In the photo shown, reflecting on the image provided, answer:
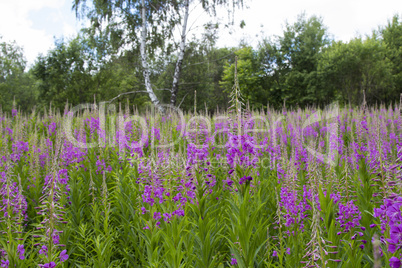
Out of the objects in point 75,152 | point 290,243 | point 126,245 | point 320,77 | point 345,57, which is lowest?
point 126,245

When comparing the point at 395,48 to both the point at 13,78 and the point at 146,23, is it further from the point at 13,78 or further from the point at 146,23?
the point at 13,78

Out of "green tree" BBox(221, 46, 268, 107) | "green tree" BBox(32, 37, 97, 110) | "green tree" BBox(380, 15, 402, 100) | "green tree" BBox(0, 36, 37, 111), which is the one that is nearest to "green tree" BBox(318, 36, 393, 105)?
"green tree" BBox(380, 15, 402, 100)

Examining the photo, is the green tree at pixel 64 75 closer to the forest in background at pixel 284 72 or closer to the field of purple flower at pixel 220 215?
the forest in background at pixel 284 72

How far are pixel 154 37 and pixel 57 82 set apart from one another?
19899 millimetres

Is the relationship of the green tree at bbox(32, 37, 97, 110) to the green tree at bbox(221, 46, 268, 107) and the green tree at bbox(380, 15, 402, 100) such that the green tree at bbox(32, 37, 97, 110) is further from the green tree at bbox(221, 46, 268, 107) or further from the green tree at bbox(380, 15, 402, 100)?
the green tree at bbox(380, 15, 402, 100)

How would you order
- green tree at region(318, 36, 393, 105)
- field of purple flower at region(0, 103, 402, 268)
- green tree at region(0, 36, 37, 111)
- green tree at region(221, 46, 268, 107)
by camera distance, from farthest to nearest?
green tree at region(0, 36, 37, 111) → green tree at region(221, 46, 268, 107) → green tree at region(318, 36, 393, 105) → field of purple flower at region(0, 103, 402, 268)

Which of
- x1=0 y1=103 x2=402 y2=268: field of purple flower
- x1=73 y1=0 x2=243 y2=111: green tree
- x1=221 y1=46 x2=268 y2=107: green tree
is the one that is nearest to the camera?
x1=0 y1=103 x2=402 y2=268: field of purple flower

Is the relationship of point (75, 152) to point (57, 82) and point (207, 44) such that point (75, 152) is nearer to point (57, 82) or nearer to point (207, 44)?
point (207, 44)

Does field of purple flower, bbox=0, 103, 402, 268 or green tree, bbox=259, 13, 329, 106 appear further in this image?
green tree, bbox=259, 13, 329, 106

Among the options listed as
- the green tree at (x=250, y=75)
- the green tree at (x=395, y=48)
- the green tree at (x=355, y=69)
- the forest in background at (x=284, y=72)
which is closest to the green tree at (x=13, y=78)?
the forest in background at (x=284, y=72)

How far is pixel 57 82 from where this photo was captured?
3100cm

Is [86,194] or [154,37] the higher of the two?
[154,37]

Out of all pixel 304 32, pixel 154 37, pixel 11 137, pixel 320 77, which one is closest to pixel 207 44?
pixel 154 37

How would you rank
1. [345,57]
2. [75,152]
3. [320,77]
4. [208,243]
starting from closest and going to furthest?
[208,243]
[75,152]
[345,57]
[320,77]
